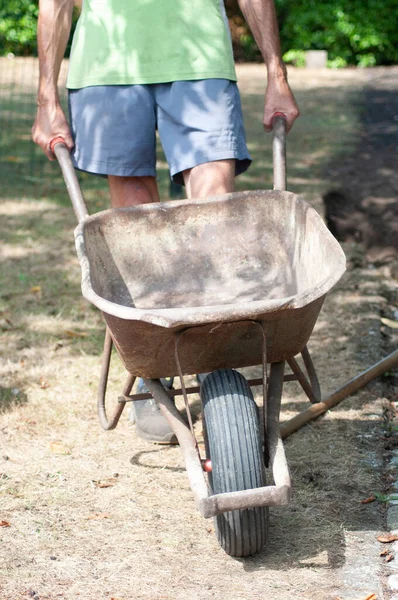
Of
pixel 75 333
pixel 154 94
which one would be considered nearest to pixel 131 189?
pixel 154 94

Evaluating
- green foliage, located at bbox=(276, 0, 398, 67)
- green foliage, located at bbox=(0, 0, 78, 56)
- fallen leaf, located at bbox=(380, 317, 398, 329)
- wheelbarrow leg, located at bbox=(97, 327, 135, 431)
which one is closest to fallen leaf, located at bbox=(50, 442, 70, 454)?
Answer: wheelbarrow leg, located at bbox=(97, 327, 135, 431)

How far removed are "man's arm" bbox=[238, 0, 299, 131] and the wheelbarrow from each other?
62 mm

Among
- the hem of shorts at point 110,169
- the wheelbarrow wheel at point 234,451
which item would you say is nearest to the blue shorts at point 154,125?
the hem of shorts at point 110,169

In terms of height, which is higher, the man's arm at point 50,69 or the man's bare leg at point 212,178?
the man's arm at point 50,69

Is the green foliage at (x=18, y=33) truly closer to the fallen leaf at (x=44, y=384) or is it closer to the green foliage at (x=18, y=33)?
the green foliage at (x=18, y=33)

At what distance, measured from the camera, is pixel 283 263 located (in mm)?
3143

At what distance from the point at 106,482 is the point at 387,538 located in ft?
3.41

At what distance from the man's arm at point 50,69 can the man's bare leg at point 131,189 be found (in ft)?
0.79

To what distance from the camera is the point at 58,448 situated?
11.4ft

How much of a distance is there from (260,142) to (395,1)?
7.78m

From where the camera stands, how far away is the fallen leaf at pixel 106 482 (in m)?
3.22

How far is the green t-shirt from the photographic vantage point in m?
3.18

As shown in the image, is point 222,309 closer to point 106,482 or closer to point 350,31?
point 106,482

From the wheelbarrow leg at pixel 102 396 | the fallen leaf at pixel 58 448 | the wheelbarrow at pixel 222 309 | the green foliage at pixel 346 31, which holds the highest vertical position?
the wheelbarrow at pixel 222 309
